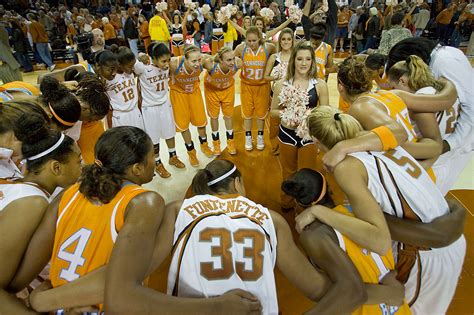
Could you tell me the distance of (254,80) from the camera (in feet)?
17.3

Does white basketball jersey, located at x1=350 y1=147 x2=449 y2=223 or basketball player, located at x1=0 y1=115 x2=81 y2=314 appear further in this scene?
white basketball jersey, located at x1=350 y1=147 x2=449 y2=223

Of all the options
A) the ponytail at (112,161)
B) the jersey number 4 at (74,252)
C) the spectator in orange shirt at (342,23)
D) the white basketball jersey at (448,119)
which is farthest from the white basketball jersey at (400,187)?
the spectator in orange shirt at (342,23)

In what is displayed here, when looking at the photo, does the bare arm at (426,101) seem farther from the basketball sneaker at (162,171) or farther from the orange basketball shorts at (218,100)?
the basketball sneaker at (162,171)

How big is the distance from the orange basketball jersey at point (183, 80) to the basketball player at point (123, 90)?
654 mm

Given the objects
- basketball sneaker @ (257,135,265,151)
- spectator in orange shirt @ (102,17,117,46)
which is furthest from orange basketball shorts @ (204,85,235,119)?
spectator in orange shirt @ (102,17,117,46)

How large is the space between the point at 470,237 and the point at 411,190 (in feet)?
7.31

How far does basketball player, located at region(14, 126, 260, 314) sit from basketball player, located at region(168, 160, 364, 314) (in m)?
0.09

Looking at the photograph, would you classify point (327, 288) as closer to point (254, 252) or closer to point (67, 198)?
point (254, 252)

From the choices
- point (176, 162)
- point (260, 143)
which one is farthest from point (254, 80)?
point (176, 162)

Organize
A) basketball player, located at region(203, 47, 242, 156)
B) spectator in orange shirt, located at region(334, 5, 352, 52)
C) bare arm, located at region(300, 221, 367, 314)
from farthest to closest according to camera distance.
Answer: spectator in orange shirt, located at region(334, 5, 352, 52)
basketball player, located at region(203, 47, 242, 156)
bare arm, located at region(300, 221, 367, 314)

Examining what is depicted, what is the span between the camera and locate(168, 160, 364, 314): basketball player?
1.52 metres

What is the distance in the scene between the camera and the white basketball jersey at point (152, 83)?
4531mm

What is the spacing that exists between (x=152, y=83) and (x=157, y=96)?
20 cm

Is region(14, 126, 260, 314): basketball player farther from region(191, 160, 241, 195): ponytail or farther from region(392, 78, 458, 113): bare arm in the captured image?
region(392, 78, 458, 113): bare arm
